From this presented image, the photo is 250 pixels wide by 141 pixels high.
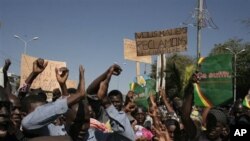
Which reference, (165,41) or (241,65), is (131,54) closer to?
(165,41)

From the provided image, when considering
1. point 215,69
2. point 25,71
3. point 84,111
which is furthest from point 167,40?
point 84,111

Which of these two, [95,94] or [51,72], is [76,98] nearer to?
[95,94]

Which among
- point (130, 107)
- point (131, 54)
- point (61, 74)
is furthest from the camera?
point (131, 54)

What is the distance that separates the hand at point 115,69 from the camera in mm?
3716

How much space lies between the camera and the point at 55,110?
298 cm

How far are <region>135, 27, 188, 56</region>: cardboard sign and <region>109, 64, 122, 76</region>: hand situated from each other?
7.21m

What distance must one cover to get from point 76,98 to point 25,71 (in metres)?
8.76

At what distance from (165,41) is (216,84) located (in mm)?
2927

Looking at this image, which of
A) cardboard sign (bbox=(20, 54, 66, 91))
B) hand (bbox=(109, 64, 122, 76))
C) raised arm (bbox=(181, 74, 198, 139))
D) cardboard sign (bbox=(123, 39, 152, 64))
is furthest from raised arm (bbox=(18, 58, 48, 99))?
cardboard sign (bbox=(123, 39, 152, 64))

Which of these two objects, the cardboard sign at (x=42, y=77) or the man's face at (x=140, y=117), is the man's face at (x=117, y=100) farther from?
the cardboard sign at (x=42, y=77)

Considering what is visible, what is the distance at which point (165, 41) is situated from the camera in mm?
11125

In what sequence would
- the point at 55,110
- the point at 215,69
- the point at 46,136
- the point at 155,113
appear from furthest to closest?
1. the point at 215,69
2. the point at 155,113
3. the point at 46,136
4. the point at 55,110

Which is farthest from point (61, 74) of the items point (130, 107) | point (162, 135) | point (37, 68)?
point (130, 107)

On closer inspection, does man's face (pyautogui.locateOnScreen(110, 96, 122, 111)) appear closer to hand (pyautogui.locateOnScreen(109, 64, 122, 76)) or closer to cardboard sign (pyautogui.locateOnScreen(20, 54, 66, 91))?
hand (pyautogui.locateOnScreen(109, 64, 122, 76))
